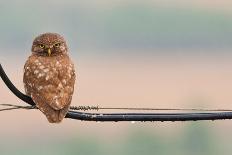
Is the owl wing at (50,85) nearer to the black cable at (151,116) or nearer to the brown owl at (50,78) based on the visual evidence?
the brown owl at (50,78)

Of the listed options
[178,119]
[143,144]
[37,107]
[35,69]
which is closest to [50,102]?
[37,107]

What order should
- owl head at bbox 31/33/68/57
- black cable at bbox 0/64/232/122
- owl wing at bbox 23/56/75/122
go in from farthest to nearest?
owl head at bbox 31/33/68/57 < owl wing at bbox 23/56/75/122 < black cable at bbox 0/64/232/122

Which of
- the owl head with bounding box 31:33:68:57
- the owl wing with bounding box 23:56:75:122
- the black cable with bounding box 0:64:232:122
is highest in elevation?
the owl head with bounding box 31:33:68:57

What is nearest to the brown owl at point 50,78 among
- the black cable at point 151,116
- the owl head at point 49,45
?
the owl head at point 49,45

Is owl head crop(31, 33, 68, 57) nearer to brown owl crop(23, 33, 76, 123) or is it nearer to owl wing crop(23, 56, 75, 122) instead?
brown owl crop(23, 33, 76, 123)

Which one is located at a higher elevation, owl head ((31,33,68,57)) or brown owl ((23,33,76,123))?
owl head ((31,33,68,57))

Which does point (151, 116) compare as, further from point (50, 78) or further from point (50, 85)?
point (50, 78)

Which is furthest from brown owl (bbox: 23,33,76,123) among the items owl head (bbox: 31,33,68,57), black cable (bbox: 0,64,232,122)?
black cable (bbox: 0,64,232,122)
